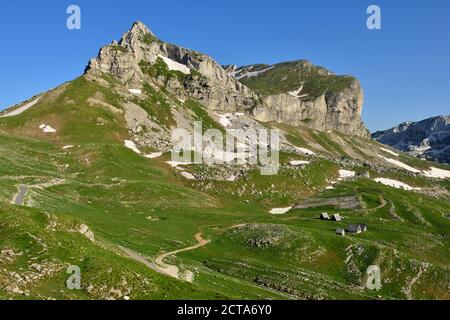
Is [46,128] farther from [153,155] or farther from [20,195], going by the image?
[20,195]

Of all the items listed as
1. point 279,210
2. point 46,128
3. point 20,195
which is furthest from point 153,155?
point 20,195

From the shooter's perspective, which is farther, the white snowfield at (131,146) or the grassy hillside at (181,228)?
the white snowfield at (131,146)

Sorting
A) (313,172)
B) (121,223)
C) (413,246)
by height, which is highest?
(313,172)

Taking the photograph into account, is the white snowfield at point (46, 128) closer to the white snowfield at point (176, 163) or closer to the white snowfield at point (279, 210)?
the white snowfield at point (176, 163)

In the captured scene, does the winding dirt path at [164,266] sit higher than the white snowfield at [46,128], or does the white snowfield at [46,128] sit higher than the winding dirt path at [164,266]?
the white snowfield at [46,128]

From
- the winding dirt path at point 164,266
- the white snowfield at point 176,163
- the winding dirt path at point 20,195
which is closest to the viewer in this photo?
the winding dirt path at point 164,266

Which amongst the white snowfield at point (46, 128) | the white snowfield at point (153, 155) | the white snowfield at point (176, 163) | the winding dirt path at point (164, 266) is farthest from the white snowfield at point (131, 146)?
the winding dirt path at point (164, 266)

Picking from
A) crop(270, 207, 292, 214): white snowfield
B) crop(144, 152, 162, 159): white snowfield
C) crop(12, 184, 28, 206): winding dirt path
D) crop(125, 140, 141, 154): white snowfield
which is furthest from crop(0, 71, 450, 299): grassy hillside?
crop(270, 207, 292, 214): white snowfield

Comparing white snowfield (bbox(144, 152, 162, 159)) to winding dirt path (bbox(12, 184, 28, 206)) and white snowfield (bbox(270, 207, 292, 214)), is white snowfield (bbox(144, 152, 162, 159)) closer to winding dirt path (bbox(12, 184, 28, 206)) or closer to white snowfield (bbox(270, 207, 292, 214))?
white snowfield (bbox(270, 207, 292, 214))

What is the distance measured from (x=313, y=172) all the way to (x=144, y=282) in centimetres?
16173

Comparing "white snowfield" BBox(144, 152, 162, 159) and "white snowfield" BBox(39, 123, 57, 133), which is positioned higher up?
"white snowfield" BBox(39, 123, 57, 133)
